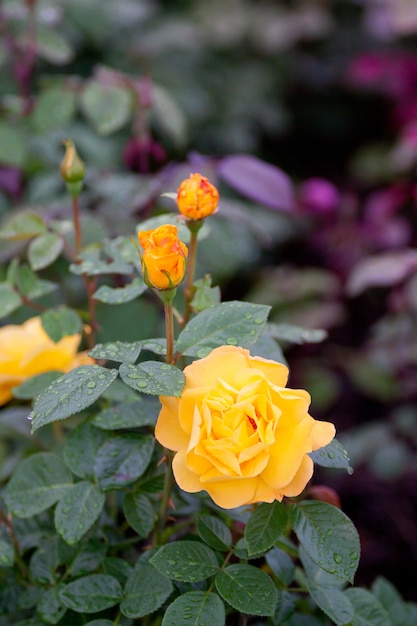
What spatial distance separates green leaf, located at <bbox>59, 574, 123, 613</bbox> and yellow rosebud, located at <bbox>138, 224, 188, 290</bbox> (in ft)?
0.89

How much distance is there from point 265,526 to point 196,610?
0.08 metres

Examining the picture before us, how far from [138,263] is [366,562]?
918 mm

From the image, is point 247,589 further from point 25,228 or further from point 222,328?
point 25,228

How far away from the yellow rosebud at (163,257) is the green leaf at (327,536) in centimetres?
21

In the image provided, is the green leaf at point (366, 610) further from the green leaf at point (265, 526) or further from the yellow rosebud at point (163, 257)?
the yellow rosebud at point (163, 257)

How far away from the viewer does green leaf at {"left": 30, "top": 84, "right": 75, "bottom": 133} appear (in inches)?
50.9

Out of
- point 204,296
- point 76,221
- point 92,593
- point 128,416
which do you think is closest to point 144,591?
point 92,593

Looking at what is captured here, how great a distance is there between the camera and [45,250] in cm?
85

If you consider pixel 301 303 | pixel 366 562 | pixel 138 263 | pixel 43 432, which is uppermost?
pixel 138 263

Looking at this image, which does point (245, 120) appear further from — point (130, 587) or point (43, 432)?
point (130, 587)

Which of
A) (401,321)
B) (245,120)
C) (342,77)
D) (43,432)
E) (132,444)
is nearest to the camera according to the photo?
(132,444)

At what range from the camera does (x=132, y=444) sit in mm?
652

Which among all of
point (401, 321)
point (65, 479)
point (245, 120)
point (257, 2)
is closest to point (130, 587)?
point (65, 479)

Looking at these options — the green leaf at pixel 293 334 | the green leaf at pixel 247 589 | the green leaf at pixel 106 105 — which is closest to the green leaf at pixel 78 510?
the green leaf at pixel 247 589
